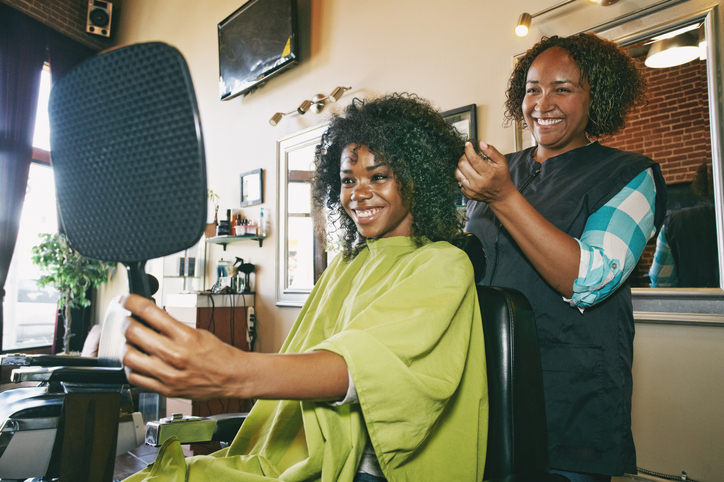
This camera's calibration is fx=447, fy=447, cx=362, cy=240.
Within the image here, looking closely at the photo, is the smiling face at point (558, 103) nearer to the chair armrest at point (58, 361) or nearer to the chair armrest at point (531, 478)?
the chair armrest at point (531, 478)

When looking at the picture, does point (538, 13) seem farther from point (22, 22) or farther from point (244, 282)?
point (22, 22)

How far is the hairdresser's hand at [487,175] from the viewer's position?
1.00 metres

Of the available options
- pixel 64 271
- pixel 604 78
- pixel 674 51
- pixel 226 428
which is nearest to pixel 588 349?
pixel 604 78

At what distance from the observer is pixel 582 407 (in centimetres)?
108

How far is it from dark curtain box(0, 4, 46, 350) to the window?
7.9 inches

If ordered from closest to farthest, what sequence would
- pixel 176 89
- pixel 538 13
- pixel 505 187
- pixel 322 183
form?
pixel 176 89
pixel 505 187
pixel 322 183
pixel 538 13

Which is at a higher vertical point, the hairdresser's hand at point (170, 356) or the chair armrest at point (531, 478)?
the hairdresser's hand at point (170, 356)

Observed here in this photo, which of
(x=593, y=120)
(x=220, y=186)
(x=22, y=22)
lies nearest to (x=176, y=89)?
(x=593, y=120)

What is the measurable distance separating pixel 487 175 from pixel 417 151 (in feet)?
1.05

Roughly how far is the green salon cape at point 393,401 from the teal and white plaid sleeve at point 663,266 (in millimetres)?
1271

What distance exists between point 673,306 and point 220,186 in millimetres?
3854

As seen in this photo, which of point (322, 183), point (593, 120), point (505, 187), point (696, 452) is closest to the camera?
point (505, 187)

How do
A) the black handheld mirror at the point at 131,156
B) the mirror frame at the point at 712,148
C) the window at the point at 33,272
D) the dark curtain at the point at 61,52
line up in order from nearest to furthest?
the black handheld mirror at the point at 131,156 → the mirror frame at the point at 712,148 → the window at the point at 33,272 → the dark curtain at the point at 61,52

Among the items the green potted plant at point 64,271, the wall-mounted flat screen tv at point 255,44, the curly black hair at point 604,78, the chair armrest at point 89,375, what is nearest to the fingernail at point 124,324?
the chair armrest at point 89,375
